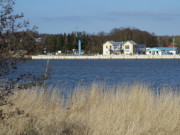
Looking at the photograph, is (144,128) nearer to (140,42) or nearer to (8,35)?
(8,35)

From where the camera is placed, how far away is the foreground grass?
655 cm

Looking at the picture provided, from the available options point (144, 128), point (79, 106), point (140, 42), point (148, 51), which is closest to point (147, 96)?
point (79, 106)

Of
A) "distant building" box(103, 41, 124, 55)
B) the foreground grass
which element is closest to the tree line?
"distant building" box(103, 41, 124, 55)

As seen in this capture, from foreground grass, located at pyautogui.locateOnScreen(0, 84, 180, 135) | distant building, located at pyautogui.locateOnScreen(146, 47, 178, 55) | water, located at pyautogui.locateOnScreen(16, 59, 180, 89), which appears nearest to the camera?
foreground grass, located at pyautogui.locateOnScreen(0, 84, 180, 135)

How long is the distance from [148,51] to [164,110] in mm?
121569

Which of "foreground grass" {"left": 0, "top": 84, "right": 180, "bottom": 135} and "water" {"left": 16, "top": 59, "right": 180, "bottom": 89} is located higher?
"foreground grass" {"left": 0, "top": 84, "right": 180, "bottom": 135}

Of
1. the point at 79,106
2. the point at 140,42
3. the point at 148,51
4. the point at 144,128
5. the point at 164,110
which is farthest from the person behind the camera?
the point at 140,42

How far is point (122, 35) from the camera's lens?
14275 centimetres

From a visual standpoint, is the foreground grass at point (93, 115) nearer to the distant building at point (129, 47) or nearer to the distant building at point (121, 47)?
the distant building at point (121, 47)

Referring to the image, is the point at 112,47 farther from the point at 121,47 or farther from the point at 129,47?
the point at 129,47

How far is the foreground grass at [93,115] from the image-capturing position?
21.5ft

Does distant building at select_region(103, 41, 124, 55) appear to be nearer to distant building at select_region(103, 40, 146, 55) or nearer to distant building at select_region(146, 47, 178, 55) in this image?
distant building at select_region(103, 40, 146, 55)

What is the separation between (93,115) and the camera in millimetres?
7844

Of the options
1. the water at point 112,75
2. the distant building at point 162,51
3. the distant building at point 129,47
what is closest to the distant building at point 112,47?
the distant building at point 129,47
